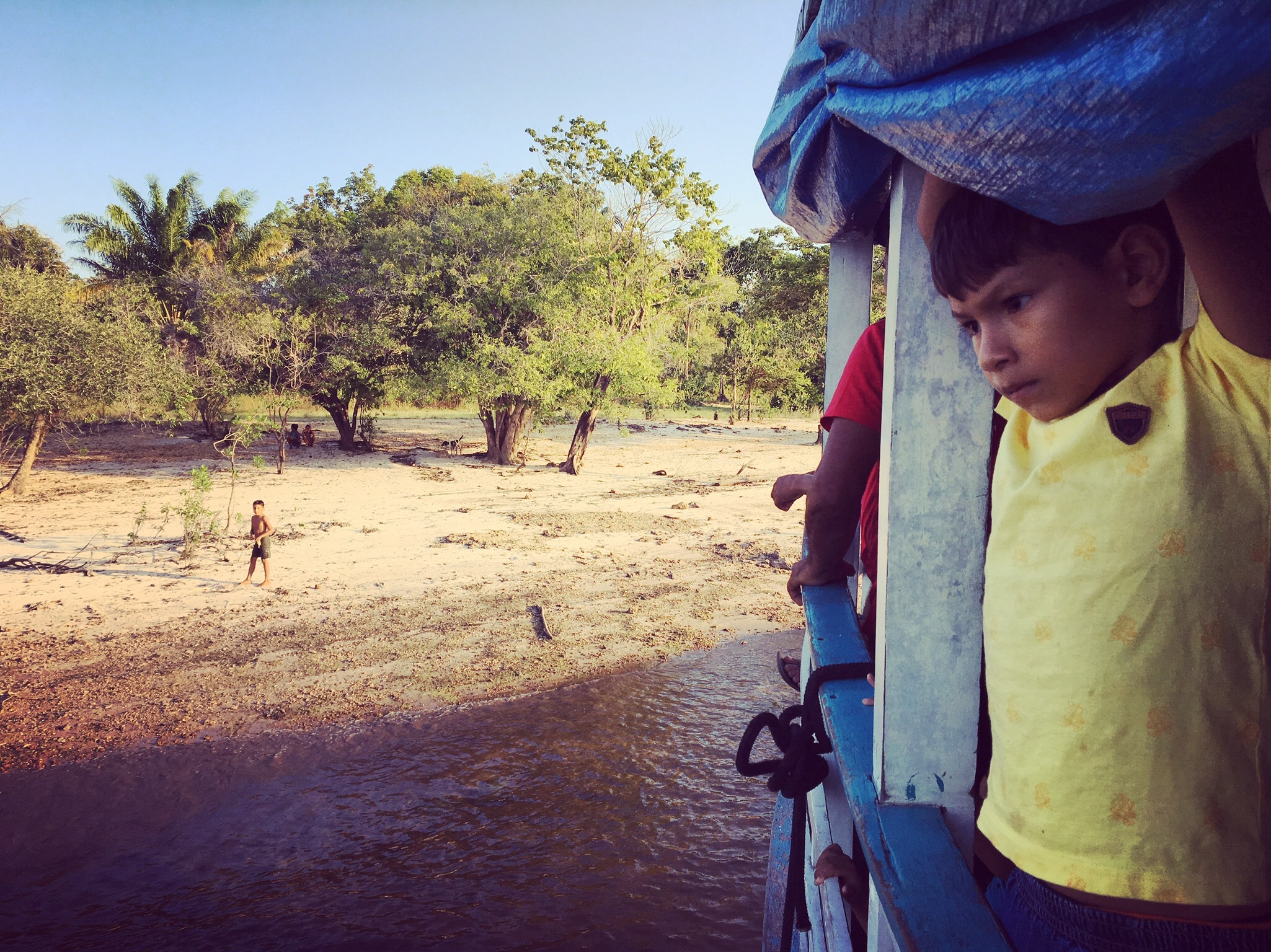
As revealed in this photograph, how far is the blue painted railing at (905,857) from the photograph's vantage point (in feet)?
2.97

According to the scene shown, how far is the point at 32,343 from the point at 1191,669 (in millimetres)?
16511

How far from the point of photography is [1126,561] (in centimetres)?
85

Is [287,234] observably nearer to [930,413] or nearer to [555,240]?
[555,240]

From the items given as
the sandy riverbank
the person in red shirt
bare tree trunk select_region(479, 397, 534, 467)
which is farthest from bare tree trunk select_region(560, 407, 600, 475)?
the person in red shirt

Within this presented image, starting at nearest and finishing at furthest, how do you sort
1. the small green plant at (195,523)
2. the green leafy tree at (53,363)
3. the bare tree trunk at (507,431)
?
the small green plant at (195,523)
the green leafy tree at (53,363)
the bare tree trunk at (507,431)

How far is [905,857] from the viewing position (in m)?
1.03

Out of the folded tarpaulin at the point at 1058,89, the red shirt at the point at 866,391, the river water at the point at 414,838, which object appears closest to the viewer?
the folded tarpaulin at the point at 1058,89

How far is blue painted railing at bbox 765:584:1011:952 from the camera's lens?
904 mm

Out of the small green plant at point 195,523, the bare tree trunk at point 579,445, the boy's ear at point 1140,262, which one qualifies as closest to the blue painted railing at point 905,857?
the boy's ear at point 1140,262

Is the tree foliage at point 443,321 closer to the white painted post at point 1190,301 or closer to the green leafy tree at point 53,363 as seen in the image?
the green leafy tree at point 53,363

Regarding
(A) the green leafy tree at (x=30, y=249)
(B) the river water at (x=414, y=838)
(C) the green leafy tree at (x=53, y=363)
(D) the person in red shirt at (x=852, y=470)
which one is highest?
(A) the green leafy tree at (x=30, y=249)

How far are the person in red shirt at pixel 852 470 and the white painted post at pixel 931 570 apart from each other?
15.5 inches

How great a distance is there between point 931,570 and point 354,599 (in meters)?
8.18

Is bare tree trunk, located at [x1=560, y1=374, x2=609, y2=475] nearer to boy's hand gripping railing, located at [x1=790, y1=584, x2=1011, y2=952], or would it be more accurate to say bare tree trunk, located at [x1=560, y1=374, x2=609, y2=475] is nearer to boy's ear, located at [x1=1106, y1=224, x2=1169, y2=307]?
boy's hand gripping railing, located at [x1=790, y1=584, x2=1011, y2=952]
